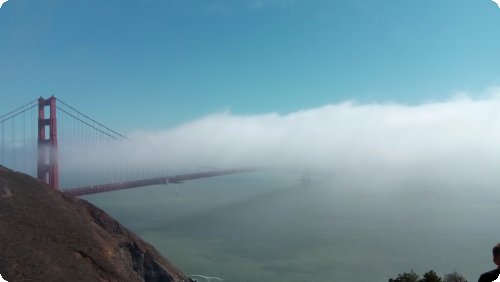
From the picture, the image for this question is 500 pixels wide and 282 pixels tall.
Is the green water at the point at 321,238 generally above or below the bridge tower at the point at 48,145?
below

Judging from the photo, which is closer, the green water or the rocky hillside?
the rocky hillside

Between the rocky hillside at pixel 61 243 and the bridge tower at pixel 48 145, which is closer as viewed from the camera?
the rocky hillside at pixel 61 243

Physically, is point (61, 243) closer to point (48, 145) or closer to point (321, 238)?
point (48, 145)

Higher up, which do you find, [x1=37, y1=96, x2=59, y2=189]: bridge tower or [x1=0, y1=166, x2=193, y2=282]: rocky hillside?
[x1=37, y1=96, x2=59, y2=189]: bridge tower

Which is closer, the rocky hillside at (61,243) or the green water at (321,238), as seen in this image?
the rocky hillside at (61,243)
